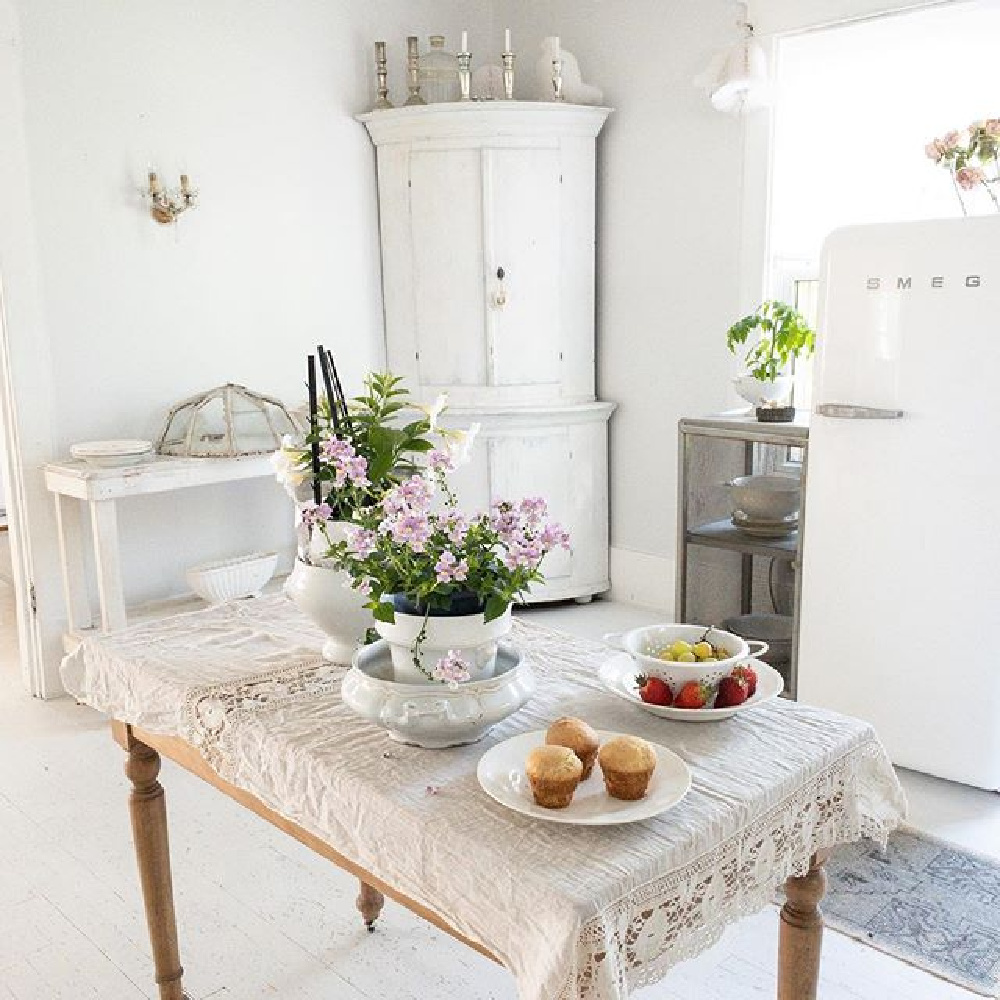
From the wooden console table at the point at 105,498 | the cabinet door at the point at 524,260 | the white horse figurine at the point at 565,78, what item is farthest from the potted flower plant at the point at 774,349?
the wooden console table at the point at 105,498

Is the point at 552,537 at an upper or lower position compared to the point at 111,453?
upper

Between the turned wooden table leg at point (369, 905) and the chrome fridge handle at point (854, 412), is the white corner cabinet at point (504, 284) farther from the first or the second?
the turned wooden table leg at point (369, 905)

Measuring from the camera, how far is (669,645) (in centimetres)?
163

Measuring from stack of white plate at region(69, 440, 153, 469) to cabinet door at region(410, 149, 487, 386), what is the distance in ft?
4.41

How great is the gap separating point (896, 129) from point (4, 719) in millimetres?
3683

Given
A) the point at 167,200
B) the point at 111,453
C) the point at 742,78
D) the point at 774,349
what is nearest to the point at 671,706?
the point at 774,349

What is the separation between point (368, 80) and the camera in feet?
14.3

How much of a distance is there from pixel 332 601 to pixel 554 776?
592mm

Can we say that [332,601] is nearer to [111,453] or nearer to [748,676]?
[748,676]

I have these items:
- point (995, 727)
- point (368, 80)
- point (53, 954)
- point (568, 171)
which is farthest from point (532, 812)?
point (368, 80)

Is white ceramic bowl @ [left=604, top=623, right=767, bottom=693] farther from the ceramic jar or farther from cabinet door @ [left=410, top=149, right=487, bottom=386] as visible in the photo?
cabinet door @ [left=410, top=149, right=487, bottom=386]

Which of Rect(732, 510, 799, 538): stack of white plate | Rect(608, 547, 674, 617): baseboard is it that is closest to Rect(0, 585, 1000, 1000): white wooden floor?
Rect(732, 510, 799, 538): stack of white plate

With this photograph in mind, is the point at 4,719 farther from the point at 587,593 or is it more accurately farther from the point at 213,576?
the point at 587,593

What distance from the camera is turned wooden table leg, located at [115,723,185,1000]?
190 cm
